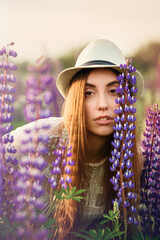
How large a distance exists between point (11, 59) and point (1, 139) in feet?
1.15

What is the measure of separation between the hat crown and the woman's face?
75mm

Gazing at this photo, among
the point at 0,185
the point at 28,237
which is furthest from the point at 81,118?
the point at 28,237

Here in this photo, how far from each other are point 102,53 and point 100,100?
324 mm

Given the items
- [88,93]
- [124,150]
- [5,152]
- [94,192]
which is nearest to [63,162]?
[5,152]

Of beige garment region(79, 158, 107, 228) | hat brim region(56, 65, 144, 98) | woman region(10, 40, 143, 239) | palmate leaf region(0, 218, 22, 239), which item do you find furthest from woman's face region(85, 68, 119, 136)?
palmate leaf region(0, 218, 22, 239)

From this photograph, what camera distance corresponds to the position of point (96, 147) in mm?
1978

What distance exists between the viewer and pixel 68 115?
5.61 ft

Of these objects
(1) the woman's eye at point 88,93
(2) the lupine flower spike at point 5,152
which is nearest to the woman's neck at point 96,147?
(1) the woman's eye at point 88,93

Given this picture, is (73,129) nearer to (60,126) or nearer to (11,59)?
(60,126)

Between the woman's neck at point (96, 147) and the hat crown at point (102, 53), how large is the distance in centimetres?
46

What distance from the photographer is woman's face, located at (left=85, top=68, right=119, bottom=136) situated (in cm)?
157

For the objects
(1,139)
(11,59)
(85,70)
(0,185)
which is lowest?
(0,185)

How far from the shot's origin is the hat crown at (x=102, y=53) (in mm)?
1706

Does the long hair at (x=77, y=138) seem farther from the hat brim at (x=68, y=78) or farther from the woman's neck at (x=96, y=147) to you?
the woman's neck at (x=96, y=147)
